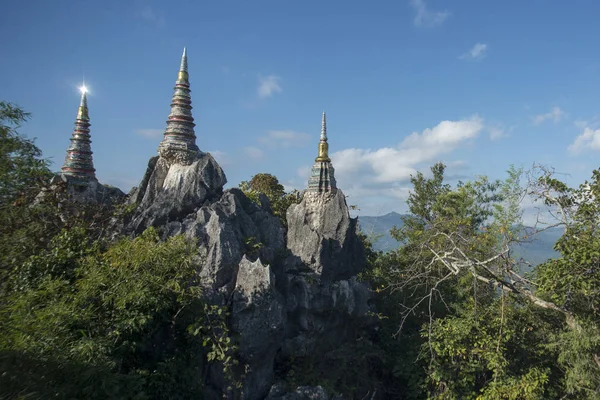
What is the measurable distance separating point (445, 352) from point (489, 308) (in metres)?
1.86

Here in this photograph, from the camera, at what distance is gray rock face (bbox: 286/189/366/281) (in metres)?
11.9

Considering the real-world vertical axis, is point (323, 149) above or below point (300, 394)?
above

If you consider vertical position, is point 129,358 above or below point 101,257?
below

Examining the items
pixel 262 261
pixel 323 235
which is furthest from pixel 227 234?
pixel 323 235

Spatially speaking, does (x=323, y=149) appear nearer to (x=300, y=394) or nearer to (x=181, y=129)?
(x=181, y=129)

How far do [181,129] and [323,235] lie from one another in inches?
209

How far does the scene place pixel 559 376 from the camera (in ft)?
33.5

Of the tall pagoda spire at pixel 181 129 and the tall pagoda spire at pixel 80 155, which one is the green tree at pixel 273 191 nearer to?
the tall pagoda spire at pixel 181 129

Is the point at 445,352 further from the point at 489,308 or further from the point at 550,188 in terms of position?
the point at 550,188

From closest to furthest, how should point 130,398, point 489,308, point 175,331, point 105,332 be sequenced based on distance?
point 130,398 → point 105,332 → point 175,331 → point 489,308

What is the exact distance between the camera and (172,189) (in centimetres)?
1134

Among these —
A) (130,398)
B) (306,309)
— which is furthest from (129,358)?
(306,309)

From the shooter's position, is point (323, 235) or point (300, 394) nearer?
point (300, 394)

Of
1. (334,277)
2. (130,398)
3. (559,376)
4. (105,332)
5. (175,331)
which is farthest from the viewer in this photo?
(334,277)
